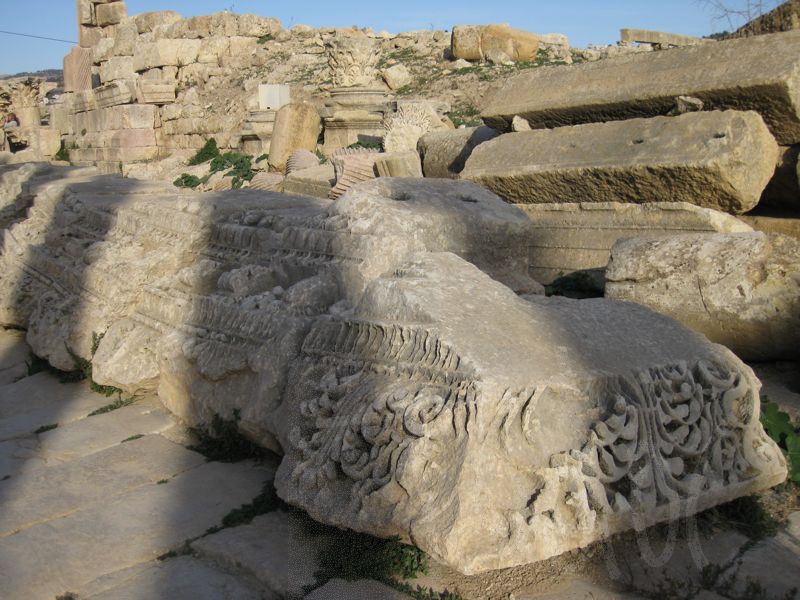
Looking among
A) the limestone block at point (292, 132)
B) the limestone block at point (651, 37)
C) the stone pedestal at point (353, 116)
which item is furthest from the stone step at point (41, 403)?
the limestone block at point (651, 37)

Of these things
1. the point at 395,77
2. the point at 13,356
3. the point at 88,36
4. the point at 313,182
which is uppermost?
the point at 88,36

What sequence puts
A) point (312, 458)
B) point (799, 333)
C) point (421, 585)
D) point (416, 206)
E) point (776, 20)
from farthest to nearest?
1. point (776, 20)
2. point (416, 206)
3. point (799, 333)
4. point (312, 458)
5. point (421, 585)

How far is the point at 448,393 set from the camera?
2096mm

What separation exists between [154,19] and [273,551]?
69.9 feet

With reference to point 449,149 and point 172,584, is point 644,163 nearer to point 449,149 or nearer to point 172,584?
point 449,149

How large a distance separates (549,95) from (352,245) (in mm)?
2752

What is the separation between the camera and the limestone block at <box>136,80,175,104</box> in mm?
16953

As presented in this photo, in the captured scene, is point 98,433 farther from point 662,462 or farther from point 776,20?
point 776,20

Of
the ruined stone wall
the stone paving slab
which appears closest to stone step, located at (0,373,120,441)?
the stone paving slab

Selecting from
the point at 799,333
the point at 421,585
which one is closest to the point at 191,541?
the point at 421,585

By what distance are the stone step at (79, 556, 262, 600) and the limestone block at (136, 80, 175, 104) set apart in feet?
53.9

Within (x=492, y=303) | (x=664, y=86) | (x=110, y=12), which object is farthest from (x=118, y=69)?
(x=492, y=303)

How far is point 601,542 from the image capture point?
2123 millimetres

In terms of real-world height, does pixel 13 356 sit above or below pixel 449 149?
below
